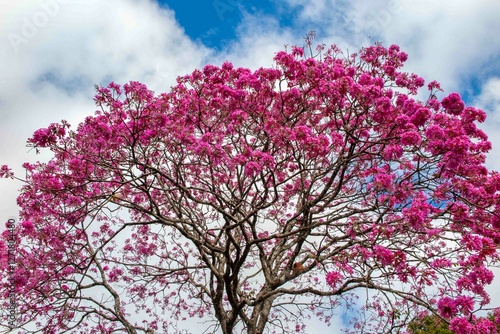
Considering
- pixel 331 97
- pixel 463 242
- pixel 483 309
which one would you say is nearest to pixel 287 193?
pixel 331 97

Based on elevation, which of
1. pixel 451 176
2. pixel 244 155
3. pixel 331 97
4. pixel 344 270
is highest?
pixel 331 97

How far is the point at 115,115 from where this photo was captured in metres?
7.27

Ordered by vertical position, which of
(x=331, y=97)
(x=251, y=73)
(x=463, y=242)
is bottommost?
(x=463, y=242)

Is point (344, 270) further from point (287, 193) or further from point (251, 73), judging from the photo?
point (251, 73)

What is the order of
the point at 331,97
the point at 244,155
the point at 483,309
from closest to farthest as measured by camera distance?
1. the point at 483,309
2. the point at 244,155
3. the point at 331,97

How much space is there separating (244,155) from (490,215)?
3738mm

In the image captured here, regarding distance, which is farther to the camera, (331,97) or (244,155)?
(331,97)

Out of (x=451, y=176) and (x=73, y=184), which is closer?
(x=451, y=176)

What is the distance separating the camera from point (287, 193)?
9.06 m

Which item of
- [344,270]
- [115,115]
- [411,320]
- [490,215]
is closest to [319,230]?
[344,270]

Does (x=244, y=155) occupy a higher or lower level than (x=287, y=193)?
lower

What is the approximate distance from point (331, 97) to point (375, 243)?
2501mm

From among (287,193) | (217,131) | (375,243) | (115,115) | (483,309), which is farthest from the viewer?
(287,193)

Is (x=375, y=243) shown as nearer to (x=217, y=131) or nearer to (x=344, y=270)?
(x=344, y=270)
